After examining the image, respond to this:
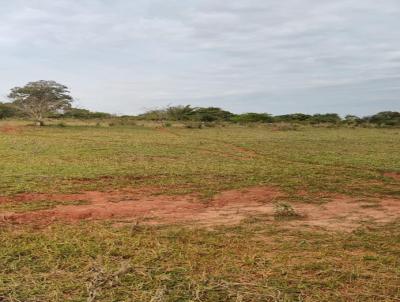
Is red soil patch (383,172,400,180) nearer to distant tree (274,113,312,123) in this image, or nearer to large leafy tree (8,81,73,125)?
large leafy tree (8,81,73,125)

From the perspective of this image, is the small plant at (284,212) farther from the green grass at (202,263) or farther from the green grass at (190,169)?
the green grass at (190,169)

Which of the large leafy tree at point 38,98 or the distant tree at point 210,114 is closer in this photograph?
the large leafy tree at point 38,98

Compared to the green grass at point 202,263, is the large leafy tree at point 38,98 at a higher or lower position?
higher

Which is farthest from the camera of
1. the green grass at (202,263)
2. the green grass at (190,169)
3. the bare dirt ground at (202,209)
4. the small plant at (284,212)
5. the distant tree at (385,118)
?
the distant tree at (385,118)

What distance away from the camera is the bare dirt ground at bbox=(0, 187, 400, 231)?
576 centimetres

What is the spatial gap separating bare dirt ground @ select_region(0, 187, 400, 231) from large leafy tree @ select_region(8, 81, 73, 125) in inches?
980

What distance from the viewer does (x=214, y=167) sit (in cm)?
1097

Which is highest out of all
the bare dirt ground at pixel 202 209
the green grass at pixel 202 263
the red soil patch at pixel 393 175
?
the red soil patch at pixel 393 175

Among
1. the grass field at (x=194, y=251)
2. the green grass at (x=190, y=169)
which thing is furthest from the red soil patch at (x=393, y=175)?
the grass field at (x=194, y=251)

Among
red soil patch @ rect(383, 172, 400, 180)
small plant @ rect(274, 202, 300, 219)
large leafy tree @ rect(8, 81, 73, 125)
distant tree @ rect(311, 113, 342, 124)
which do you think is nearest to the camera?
small plant @ rect(274, 202, 300, 219)

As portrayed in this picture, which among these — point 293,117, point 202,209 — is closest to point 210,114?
point 293,117

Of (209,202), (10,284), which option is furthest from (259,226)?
(10,284)

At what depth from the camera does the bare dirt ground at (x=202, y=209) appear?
Result: 5.76 m

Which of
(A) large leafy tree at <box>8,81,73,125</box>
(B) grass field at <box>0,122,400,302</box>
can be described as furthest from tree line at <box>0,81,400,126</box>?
(B) grass field at <box>0,122,400,302</box>
